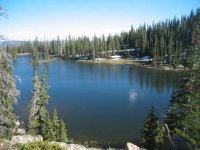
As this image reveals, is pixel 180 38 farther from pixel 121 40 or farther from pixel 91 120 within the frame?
pixel 91 120

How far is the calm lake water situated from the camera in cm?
4144

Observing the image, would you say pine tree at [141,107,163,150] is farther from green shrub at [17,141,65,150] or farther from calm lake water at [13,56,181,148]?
green shrub at [17,141,65,150]

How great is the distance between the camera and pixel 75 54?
6860 inches

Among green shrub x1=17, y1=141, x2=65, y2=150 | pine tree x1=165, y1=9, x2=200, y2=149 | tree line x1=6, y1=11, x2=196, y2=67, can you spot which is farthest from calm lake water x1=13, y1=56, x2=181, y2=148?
tree line x1=6, y1=11, x2=196, y2=67


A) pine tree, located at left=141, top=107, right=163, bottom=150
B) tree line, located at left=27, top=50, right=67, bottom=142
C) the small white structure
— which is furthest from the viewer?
the small white structure

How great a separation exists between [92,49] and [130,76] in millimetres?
68616

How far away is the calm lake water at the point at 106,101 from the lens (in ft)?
136

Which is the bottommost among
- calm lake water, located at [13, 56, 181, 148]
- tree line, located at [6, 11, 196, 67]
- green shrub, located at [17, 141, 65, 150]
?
calm lake water, located at [13, 56, 181, 148]

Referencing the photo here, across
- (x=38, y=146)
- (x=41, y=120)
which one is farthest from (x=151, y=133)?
(x=38, y=146)

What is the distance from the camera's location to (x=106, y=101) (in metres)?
60.8

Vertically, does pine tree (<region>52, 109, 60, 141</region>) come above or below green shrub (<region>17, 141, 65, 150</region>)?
below

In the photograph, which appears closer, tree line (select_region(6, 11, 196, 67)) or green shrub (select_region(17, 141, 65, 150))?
green shrub (select_region(17, 141, 65, 150))

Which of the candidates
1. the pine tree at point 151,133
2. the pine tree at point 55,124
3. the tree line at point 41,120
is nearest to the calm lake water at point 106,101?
the tree line at point 41,120

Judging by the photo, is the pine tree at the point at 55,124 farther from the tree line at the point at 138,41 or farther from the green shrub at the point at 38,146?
the tree line at the point at 138,41
